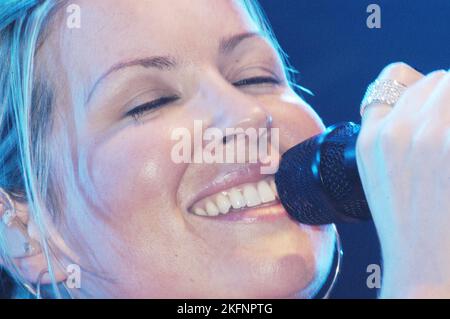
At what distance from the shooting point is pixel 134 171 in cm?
98

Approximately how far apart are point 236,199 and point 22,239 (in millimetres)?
394

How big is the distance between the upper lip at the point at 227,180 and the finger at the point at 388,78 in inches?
10.8

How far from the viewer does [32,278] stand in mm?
1115

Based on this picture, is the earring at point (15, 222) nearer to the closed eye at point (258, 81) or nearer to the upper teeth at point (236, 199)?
the upper teeth at point (236, 199)

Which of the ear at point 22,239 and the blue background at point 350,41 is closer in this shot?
the ear at point 22,239

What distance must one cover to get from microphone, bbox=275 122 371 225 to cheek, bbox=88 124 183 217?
0.20 meters

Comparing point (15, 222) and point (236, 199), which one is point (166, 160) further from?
point (15, 222)

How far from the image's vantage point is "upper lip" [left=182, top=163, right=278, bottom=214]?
983mm

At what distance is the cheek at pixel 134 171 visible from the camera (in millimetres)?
971

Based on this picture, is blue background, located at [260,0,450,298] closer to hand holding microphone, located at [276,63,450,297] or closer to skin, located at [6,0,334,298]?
skin, located at [6,0,334,298]

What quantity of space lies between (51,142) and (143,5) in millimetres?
278

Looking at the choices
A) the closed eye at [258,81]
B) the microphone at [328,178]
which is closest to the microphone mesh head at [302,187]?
the microphone at [328,178]

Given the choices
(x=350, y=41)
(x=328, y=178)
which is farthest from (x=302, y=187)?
(x=350, y=41)

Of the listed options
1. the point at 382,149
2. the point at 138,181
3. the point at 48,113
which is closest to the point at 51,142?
the point at 48,113
